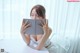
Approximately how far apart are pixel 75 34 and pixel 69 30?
0.09 meters

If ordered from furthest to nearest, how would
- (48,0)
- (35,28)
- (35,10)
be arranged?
(48,0), (35,10), (35,28)

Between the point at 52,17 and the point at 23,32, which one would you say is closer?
the point at 23,32

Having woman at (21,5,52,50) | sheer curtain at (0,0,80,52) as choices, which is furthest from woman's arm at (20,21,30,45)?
sheer curtain at (0,0,80,52)

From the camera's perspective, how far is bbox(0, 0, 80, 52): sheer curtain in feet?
5.85

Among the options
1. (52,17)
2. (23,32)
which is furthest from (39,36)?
(52,17)

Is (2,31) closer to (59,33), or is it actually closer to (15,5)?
(15,5)

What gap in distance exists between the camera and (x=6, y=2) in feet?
5.71

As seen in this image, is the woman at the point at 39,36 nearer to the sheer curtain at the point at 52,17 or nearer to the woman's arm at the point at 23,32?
the woman's arm at the point at 23,32

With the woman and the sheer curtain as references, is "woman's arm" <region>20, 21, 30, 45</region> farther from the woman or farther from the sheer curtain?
the sheer curtain

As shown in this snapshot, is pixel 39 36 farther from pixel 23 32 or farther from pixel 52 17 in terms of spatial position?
pixel 52 17

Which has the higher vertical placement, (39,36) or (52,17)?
(52,17)

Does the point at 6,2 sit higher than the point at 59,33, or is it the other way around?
the point at 6,2

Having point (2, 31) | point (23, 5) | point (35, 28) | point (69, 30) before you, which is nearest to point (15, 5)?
point (23, 5)

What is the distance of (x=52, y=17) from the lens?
192 centimetres
